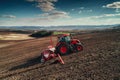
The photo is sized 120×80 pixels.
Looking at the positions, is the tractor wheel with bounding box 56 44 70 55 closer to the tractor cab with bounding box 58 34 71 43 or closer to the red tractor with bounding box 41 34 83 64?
the red tractor with bounding box 41 34 83 64

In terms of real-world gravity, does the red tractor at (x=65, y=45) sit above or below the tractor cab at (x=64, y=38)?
below

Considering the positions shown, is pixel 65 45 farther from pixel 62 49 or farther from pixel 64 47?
pixel 62 49

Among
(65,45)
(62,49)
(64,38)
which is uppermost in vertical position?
(64,38)

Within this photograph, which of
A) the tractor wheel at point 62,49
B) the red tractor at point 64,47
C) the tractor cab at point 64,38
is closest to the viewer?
the red tractor at point 64,47

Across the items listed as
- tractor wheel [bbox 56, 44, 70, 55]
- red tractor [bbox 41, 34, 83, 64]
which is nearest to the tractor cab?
red tractor [bbox 41, 34, 83, 64]

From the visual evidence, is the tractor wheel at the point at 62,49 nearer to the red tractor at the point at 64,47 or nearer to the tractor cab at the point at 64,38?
the red tractor at the point at 64,47

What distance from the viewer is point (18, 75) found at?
13375 mm

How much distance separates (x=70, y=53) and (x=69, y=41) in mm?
1358

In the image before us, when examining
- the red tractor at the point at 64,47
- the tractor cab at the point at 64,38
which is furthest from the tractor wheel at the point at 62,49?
the tractor cab at the point at 64,38

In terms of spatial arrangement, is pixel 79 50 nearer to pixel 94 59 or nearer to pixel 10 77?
pixel 94 59

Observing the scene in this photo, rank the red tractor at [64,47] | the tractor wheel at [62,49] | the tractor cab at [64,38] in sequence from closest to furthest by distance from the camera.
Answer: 1. the red tractor at [64,47]
2. the tractor wheel at [62,49]
3. the tractor cab at [64,38]

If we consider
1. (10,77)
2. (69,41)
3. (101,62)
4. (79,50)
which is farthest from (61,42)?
(10,77)

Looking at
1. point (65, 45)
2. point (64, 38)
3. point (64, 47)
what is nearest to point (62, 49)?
point (64, 47)

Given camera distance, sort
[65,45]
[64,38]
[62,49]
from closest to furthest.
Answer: [65,45]
[62,49]
[64,38]
